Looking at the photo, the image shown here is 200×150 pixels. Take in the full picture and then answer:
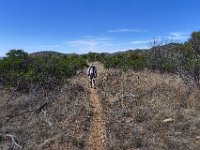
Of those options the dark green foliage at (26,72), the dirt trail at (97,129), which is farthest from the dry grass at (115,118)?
the dark green foliage at (26,72)

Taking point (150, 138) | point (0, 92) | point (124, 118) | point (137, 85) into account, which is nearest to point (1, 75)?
point (0, 92)

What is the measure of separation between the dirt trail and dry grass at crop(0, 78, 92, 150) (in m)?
0.19

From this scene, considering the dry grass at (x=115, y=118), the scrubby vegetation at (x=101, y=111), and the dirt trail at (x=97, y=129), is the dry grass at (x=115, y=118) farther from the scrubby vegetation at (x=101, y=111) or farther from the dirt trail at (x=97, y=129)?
the dirt trail at (x=97, y=129)

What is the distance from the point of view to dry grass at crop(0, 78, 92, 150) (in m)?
10.8

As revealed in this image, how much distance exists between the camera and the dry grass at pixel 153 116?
10.4 metres

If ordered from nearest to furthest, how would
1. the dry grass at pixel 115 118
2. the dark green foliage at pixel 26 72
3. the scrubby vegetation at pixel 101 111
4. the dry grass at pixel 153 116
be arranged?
the dry grass at pixel 153 116, the dry grass at pixel 115 118, the scrubby vegetation at pixel 101 111, the dark green foliage at pixel 26 72

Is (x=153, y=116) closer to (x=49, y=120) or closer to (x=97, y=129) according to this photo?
(x=97, y=129)

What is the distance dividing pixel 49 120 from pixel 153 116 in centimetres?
352

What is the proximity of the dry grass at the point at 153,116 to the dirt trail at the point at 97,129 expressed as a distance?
20cm

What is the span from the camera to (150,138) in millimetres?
10812

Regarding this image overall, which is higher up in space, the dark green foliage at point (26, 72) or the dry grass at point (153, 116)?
the dark green foliage at point (26, 72)

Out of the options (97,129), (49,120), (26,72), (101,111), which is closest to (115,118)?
(97,129)

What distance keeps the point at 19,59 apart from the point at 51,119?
10.1 m

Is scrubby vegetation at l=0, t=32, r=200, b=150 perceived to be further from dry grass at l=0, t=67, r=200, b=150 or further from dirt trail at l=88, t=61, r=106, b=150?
dirt trail at l=88, t=61, r=106, b=150
